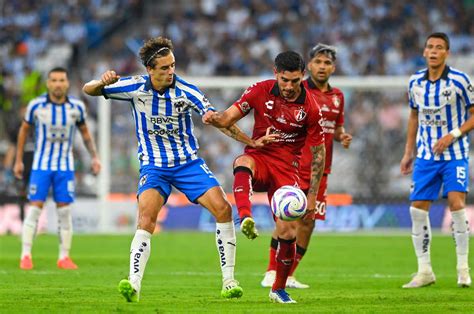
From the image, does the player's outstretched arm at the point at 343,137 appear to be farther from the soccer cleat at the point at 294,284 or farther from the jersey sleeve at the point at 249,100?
the jersey sleeve at the point at 249,100

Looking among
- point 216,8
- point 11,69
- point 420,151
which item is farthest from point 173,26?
point 420,151

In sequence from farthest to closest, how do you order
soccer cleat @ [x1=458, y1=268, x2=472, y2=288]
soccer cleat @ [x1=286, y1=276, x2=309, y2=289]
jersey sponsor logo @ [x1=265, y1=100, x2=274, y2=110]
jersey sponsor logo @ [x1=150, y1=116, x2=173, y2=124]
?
soccer cleat @ [x1=286, y1=276, x2=309, y2=289] < soccer cleat @ [x1=458, y1=268, x2=472, y2=288] < jersey sponsor logo @ [x1=265, y1=100, x2=274, y2=110] < jersey sponsor logo @ [x1=150, y1=116, x2=173, y2=124]

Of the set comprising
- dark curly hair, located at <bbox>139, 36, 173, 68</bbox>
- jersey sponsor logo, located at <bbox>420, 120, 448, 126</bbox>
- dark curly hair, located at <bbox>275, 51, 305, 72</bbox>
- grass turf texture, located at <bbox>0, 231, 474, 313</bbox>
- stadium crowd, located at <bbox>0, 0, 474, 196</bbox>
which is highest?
stadium crowd, located at <bbox>0, 0, 474, 196</bbox>

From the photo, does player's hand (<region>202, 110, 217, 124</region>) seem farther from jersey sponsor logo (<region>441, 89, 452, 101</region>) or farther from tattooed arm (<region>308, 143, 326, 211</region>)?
jersey sponsor logo (<region>441, 89, 452, 101</region>)

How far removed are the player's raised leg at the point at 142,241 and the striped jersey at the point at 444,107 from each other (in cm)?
382

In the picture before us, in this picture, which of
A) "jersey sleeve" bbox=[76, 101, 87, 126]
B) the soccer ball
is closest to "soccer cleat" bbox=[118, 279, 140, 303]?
the soccer ball

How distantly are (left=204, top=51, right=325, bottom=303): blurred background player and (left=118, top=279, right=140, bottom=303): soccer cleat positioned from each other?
3.75 feet

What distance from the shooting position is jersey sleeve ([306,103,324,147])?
10.2 meters

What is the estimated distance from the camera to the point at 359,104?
23.5 meters

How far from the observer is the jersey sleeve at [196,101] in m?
10.1

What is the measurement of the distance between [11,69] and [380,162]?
1144 cm

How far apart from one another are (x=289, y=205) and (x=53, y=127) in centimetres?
616

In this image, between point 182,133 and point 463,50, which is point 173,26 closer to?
point 463,50

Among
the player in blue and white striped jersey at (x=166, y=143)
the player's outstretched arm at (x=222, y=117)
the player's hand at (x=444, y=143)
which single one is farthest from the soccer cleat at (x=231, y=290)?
the player's hand at (x=444, y=143)
